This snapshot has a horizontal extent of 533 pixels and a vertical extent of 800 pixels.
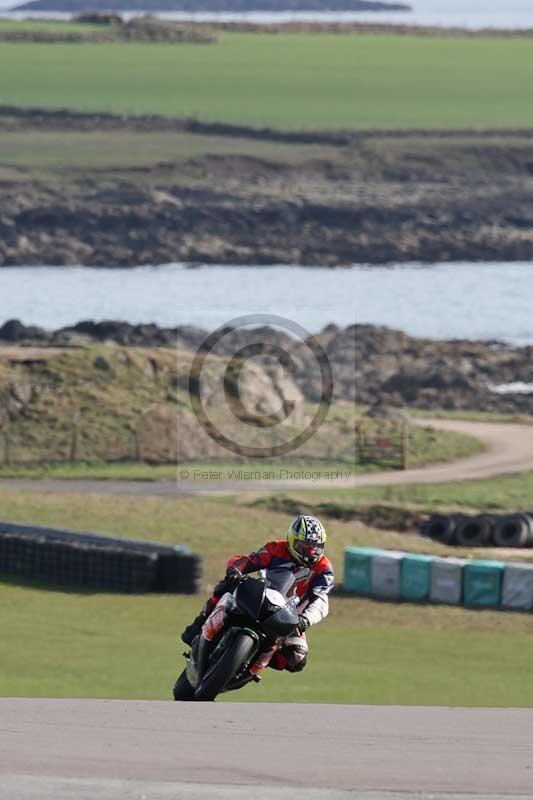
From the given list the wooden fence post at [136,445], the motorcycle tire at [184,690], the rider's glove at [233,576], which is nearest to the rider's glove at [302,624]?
the rider's glove at [233,576]

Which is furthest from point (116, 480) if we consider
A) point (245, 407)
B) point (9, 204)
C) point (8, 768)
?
point (9, 204)

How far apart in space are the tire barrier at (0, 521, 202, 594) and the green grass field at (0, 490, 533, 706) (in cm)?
34

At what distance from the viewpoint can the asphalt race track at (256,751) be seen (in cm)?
1119

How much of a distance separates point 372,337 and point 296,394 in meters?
16.4

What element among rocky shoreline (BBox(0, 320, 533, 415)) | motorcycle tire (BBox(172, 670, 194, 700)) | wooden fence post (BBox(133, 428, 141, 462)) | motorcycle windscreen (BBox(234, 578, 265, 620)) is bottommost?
rocky shoreline (BBox(0, 320, 533, 415))

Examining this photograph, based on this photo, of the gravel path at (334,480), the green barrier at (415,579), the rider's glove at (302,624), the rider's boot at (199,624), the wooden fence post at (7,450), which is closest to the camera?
the rider's glove at (302,624)

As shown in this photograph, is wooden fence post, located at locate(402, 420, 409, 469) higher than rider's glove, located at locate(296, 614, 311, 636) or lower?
lower

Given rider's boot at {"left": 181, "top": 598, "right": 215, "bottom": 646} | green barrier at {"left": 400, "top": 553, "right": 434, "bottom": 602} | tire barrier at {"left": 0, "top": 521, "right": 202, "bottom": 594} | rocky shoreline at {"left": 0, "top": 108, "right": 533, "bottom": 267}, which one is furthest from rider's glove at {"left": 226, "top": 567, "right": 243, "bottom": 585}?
Result: rocky shoreline at {"left": 0, "top": 108, "right": 533, "bottom": 267}

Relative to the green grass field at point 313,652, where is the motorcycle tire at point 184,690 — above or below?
above

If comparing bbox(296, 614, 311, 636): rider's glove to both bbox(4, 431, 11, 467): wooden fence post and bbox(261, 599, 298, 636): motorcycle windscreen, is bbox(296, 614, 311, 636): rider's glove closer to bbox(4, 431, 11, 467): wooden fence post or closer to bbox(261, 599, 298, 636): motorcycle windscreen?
bbox(261, 599, 298, 636): motorcycle windscreen

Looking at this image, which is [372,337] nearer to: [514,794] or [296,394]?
[296,394]

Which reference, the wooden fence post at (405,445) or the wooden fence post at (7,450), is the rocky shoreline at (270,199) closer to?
the wooden fence post at (405,445)

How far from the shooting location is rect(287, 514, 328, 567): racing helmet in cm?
1355

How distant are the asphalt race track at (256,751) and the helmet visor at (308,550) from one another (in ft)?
4.10
